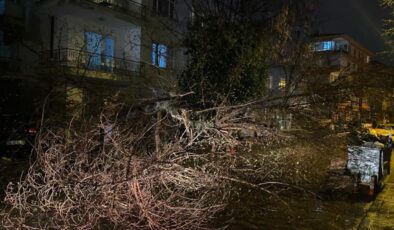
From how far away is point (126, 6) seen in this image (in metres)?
21.2

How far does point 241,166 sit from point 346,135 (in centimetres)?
394

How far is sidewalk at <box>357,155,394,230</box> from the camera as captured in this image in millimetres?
7910

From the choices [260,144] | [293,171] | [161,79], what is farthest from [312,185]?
[161,79]

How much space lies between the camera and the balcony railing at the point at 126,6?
19891 millimetres

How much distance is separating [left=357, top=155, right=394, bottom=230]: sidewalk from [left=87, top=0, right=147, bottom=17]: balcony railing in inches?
536

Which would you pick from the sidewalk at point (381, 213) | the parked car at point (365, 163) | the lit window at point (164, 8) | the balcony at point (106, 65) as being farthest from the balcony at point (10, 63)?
the sidewalk at point (381, 213)

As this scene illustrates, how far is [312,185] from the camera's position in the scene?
10.8 metres

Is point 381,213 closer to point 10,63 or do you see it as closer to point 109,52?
point 10,63

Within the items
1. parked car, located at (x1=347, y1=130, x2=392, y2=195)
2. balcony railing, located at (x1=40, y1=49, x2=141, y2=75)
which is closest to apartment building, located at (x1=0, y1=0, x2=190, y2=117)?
balcony railing, located at (x1=40, y1=49, x2=141, y2=75)

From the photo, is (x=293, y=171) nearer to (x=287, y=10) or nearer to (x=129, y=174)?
(x=129, y=174)

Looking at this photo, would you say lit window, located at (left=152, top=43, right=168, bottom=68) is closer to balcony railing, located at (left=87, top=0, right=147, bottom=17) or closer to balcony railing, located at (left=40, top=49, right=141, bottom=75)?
balcony railing, located at (left=40, top=49, right=141, bottom=75)

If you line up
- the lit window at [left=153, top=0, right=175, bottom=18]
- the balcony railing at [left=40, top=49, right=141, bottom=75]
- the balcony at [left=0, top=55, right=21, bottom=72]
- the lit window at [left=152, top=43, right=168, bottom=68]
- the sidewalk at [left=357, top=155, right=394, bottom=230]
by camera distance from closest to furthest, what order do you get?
the sidewalk at [left=357, top=155, right=394, bottom=230] → the balcony at [left=0, top=55, right=21, bottom=72] → the balcony railing at [left=40, top=49, right=141, bottom=75] → the lit window at [left=152, top=43, right=168, bottom=68] → the lit window at [left=153, top=0, right=175, bottom=18]

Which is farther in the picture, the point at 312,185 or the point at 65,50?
the point at 65,50

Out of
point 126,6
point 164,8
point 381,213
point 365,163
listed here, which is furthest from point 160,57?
point 381,213
